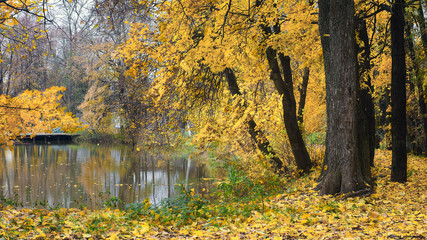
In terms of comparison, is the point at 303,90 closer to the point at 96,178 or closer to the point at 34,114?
the point at 34,114

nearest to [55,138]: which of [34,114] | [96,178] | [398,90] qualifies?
[96,178]

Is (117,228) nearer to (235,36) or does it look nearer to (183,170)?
(235,36)

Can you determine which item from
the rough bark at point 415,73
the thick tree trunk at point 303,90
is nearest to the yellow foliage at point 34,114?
the thick tree trunk at point 303,90

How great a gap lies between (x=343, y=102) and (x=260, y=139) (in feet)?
13.6

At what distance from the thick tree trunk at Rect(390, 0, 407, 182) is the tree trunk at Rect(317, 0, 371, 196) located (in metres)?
1.53

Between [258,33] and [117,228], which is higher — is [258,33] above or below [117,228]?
above

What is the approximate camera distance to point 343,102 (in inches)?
215

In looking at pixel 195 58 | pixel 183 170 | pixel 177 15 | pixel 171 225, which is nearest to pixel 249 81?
pixel 195 58

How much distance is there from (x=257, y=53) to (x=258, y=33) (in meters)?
0.44

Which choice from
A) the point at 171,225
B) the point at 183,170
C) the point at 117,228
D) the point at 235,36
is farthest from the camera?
the point at 183,170

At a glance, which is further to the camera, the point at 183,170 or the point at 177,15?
the point at 183,170

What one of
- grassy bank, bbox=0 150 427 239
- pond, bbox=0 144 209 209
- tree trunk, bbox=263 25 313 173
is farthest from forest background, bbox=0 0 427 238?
pond, bbox=0 144 209 209

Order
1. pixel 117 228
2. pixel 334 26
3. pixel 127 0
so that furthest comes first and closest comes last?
pixel 127 0
pixel 334 26
pixel 117 228

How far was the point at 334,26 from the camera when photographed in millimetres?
5465
